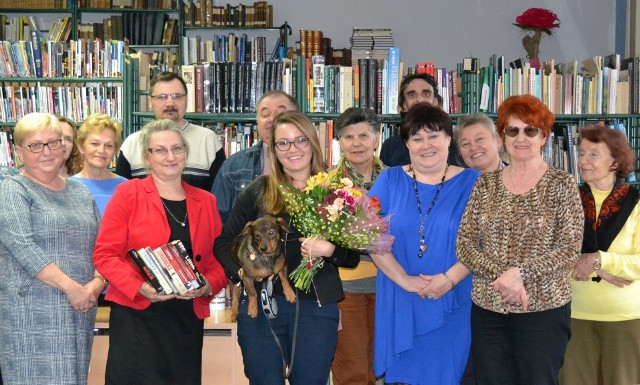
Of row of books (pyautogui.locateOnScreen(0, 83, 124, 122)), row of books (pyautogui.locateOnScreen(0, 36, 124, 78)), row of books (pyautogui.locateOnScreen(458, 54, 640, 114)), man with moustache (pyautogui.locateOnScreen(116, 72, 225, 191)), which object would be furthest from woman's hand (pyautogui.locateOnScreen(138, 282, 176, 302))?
row of books (pyautogui.locateOnScreen(0, 83, 124, 122))

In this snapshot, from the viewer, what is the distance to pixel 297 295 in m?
3.08

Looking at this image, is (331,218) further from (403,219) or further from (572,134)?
(572,134)

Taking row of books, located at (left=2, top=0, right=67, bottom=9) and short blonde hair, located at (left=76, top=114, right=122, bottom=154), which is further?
row of books, located at (left=2, top=0, right=67, bottom=9)

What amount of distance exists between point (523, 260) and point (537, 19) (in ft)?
20.1

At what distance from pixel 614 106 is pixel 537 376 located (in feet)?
12.7

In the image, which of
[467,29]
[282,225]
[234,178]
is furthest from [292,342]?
[467,29]

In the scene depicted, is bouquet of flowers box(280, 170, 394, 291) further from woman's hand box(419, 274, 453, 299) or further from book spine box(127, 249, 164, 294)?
book spine box(127, 249, 164, 294)

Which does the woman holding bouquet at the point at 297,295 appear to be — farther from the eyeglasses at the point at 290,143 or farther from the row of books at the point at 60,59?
the row of books at the point at 60,59

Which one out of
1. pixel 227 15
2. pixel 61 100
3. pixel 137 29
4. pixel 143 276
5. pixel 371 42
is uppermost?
pixel 227 15

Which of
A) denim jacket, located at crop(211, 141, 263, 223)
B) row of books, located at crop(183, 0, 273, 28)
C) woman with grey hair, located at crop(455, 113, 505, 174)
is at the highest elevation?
row of books, located at crop(183, 0, 273, 28)

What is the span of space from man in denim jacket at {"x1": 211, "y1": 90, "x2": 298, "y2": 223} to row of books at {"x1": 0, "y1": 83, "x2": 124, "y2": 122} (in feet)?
11.8

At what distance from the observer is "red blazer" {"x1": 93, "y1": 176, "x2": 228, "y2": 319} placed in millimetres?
3152

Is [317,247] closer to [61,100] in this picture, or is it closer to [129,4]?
[61,100]

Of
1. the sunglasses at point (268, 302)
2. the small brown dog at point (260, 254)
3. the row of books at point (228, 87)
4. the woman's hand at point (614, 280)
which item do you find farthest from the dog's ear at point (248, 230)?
the row of books at point (228, 87)
